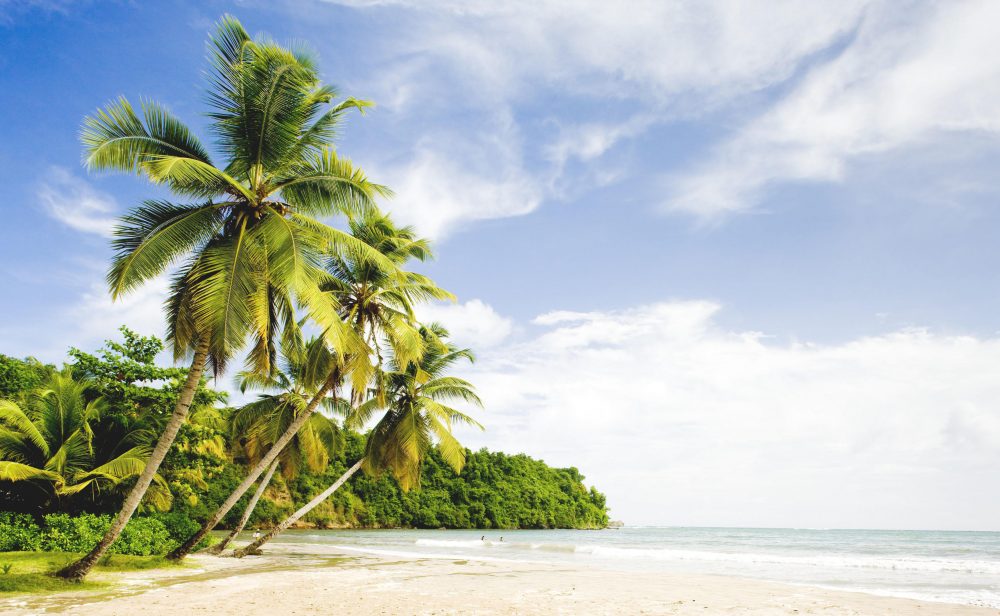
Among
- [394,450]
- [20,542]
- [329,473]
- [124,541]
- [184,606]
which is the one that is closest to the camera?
[184,606]

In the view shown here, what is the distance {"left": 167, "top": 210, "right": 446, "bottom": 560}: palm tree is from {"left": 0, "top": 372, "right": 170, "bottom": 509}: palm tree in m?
2.74

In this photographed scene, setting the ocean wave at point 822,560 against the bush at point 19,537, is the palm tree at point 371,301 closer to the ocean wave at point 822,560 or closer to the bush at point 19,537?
the bush at point 19,537

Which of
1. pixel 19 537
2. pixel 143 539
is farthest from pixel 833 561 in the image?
pixel 19 537

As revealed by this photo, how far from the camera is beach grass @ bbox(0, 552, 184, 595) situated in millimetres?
9273

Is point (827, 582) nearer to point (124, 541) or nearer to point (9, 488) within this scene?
point (124, 541)

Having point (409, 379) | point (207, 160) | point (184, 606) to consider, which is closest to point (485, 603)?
point (184, 606)

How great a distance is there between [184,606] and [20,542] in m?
7.87

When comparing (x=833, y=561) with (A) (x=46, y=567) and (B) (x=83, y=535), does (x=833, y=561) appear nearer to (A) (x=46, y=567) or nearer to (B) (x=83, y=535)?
(B) (x=83, y=535)

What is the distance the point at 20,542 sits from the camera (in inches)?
527

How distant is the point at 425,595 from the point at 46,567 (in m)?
7.03

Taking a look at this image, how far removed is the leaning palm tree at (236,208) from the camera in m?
9.52

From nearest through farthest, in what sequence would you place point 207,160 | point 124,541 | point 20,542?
1. point 207,160
2. point 20,542
3. point 124,541

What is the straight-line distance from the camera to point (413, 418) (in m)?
19.2

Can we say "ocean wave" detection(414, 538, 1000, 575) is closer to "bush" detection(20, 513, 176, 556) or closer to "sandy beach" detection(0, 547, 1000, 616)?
"sandy beach" detection(0, 547, 1000, 616)
